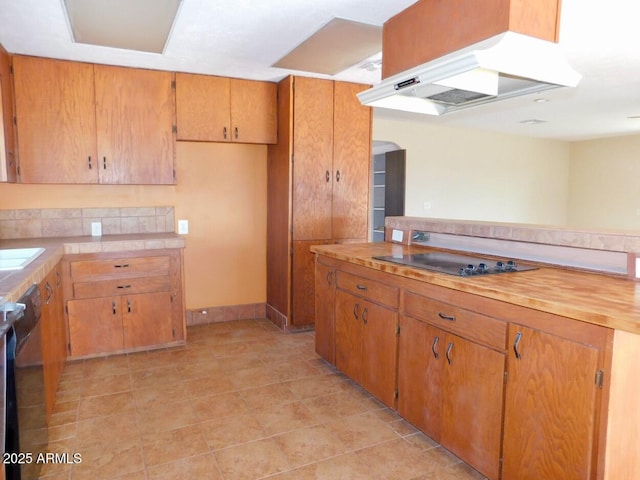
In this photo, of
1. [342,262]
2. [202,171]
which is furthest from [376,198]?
[342,262]

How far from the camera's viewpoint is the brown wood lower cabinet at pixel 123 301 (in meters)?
3.26

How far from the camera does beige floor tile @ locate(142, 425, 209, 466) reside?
84.3 inches

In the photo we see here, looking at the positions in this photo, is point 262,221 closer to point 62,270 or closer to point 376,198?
point 62,270

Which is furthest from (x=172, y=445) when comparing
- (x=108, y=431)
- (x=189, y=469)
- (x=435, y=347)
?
(x=435, y=347)

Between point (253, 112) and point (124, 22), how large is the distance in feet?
4.75

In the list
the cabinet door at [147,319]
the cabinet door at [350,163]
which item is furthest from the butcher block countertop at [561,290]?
the cabinet door at [147,319]

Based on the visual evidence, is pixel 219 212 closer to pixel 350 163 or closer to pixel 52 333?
pixel 350 163

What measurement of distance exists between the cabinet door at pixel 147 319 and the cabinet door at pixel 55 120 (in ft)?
3.48

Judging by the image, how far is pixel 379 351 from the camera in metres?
2.53

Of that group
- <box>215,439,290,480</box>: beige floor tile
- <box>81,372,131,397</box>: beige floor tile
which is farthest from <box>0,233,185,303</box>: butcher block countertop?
<box>215,439,290,480</box>: beige floor tile

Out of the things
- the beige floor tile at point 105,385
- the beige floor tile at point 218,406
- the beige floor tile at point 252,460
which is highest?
the beige floor tile at point 105,385

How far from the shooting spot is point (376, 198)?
743 centimetres

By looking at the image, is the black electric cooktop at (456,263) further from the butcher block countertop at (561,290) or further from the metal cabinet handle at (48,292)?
the metal cabinet handle at (48,292)

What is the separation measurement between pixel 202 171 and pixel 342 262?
77.9 inches
